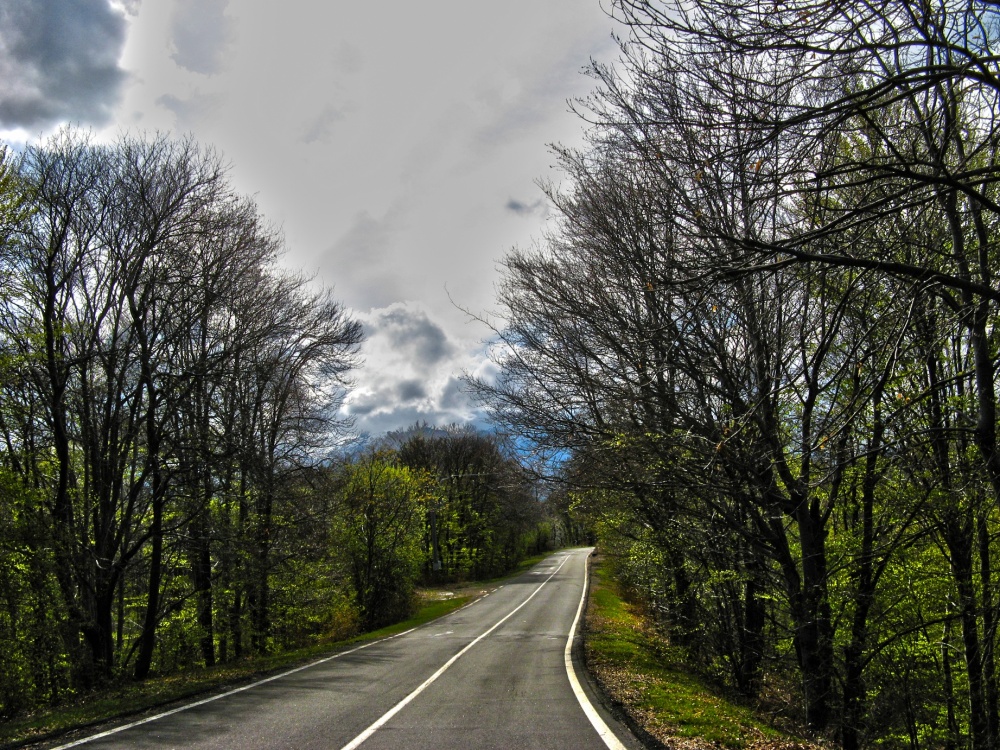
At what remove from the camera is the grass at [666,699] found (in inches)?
255

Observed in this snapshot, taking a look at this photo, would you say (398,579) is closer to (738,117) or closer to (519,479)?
(519,479)

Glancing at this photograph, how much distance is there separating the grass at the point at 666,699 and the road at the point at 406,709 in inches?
19.5

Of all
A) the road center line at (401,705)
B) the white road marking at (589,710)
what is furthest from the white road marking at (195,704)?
the white road marking at (589,710)

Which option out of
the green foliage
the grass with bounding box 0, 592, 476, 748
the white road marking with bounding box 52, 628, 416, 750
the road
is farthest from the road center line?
the green foliage

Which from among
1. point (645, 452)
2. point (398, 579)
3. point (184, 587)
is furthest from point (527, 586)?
point (645, 452)

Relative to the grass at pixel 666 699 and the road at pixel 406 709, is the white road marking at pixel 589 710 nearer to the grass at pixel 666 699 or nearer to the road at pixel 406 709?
the road at pixel 406 709

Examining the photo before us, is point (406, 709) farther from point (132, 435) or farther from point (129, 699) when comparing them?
point (132, 435)

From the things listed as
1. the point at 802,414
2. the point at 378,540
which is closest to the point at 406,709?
the point at 802,414

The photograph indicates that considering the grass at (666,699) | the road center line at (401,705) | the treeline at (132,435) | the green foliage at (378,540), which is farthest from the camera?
the green foliage at (378,540)

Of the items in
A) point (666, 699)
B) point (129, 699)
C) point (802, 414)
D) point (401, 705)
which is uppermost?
point (802, 414)

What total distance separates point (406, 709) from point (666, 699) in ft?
11.3

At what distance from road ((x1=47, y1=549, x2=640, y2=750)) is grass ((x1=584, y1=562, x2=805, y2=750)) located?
19.5 inches

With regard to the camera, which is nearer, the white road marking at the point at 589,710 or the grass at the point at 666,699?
the white road marking at the point at 589,710

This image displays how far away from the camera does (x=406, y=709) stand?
25.2 ft
